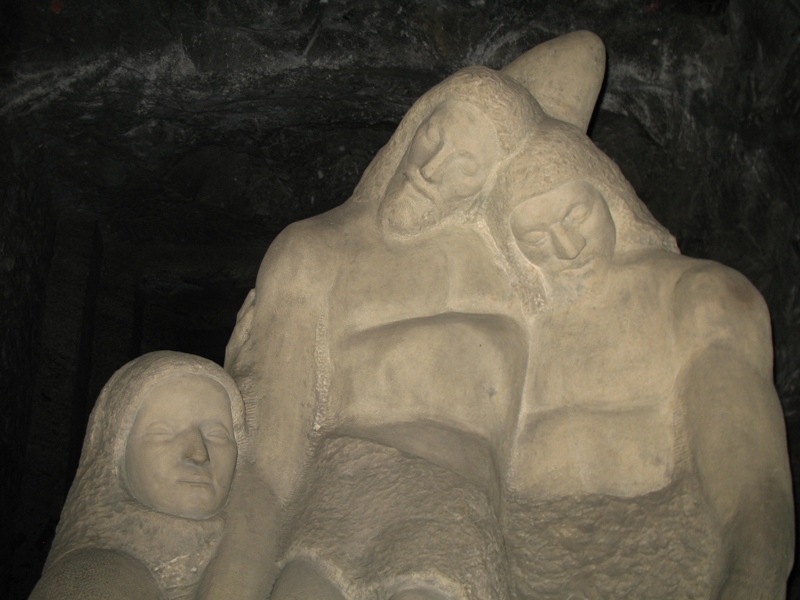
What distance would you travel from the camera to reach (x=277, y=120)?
354 centimetres

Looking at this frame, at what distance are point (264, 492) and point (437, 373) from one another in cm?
49

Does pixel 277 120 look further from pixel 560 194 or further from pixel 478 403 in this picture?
pixel 478 403

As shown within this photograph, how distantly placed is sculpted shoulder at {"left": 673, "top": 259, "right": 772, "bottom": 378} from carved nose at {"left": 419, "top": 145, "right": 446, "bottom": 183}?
63 centimetres

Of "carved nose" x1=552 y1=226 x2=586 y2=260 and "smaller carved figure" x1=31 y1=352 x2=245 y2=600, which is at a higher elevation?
"carved nose" x1=552 y1=226 x2=586 y2=260

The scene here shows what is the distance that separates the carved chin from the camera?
7.11 feet

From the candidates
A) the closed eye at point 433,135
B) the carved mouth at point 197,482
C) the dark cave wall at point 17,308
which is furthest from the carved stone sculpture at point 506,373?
the dark cave wall at point 17,308

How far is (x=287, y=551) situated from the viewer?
6.11 feet

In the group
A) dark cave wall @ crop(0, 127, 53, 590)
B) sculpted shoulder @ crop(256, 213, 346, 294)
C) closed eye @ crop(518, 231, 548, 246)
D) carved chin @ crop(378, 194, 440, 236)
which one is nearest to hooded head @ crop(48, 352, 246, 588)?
sculpted shoulder @ crop(256, 213, 346, 294)

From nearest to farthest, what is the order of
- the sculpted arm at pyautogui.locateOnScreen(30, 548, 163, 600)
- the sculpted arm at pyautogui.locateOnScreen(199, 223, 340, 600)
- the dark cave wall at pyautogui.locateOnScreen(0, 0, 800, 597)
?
the sculpted arm at pyautogui.locateOnScreen(30, 548, 163, 600) → the sculpted arm at pyautogui.locateOnScreen(199, 223, 340, 600) → the dark cave wall at pyautogui.locateOnScreen(0, 0, 800, 597)

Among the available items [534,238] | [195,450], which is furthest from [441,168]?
[195,450]

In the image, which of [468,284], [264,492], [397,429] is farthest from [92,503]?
[468,284]

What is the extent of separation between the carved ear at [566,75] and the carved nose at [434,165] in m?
0.38

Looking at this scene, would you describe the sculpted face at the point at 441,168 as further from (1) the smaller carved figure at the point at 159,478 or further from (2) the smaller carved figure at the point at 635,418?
(1) the smaller carved figure at the point at 159,478

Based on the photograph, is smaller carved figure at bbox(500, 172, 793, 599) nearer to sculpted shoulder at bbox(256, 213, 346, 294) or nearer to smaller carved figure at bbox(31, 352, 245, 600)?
sculpted shoulder at bbox(256, 213, 346, 294)
